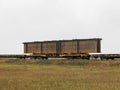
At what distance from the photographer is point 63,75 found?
42.7 m

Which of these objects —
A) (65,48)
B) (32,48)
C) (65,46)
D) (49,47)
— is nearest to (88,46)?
(65,48)

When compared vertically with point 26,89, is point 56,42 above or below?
above

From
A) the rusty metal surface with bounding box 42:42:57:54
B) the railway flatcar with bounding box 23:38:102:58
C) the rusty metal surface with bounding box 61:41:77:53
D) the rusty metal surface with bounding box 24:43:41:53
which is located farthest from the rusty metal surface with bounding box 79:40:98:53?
the rusty metal surface with bounding box 24:43:41:53

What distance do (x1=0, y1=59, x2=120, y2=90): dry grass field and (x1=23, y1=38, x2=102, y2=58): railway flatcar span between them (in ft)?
30.3

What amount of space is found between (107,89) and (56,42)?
2342 inches

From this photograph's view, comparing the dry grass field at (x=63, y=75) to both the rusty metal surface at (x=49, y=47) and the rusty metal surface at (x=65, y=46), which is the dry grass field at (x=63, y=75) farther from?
the rusty metal surface at (x=49, y=47)

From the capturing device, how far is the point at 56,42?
3438 inches

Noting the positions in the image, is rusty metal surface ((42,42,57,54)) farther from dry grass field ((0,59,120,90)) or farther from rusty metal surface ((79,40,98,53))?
dry grass field ((0,59,120,90))

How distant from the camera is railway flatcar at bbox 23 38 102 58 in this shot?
77.7m

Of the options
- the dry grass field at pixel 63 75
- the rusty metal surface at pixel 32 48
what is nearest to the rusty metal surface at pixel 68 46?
the rusty metal surface at pixel 32 48

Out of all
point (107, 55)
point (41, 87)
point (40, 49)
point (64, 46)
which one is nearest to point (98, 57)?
point (107, 55)

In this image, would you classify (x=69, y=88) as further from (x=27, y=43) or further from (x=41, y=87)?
(x=27, y=43)

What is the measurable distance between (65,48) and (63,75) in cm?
4138

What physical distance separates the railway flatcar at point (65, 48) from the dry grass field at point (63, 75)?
9.25 m
